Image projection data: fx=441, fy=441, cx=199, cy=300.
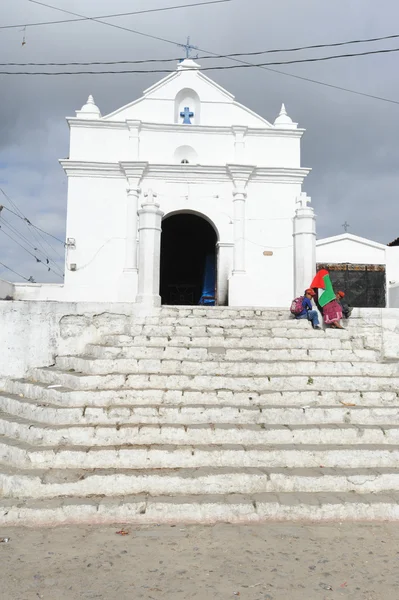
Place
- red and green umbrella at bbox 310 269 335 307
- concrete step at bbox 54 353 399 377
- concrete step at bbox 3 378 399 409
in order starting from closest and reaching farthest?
concrete step at bbox 3 378 399 409 → concrete step at bbox 54 353 399 377 → red and green umbrella at bbox 310 269 335 307

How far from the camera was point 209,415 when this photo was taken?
4711mm

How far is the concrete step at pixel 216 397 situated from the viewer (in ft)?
16.2

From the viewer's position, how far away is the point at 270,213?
12.7 metres

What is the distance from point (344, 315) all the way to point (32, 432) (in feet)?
16.1

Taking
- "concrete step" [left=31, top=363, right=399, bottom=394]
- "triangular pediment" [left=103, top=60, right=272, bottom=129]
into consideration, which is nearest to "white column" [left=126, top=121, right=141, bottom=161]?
"triangular pediment" [left=103, top=60, right=272, bottom=129]

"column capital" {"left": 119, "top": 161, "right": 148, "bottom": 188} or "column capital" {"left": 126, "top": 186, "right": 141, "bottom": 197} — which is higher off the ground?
"column capital" {"left": 119, "top": 161, "right": 148, "bottom": 188}

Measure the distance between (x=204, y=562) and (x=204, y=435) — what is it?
1.45 metres

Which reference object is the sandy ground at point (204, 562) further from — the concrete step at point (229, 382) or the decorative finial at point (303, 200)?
the decorative finial at point (303, 200)

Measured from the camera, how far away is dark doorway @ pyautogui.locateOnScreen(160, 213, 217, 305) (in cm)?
1655

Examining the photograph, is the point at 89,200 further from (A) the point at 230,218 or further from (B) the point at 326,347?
(B) the point at 326,347

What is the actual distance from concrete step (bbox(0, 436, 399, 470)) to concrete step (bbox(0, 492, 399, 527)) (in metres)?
0.44

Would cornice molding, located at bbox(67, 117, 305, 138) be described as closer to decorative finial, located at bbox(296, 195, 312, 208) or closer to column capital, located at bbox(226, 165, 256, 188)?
column capital, located at bbox(226, 165, 256, 188)

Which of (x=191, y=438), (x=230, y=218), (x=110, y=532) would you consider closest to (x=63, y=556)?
(x=110, y=532)

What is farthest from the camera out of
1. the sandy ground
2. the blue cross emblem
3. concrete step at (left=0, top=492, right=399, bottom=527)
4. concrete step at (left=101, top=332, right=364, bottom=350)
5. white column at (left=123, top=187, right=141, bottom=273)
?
the blue cross emblem
